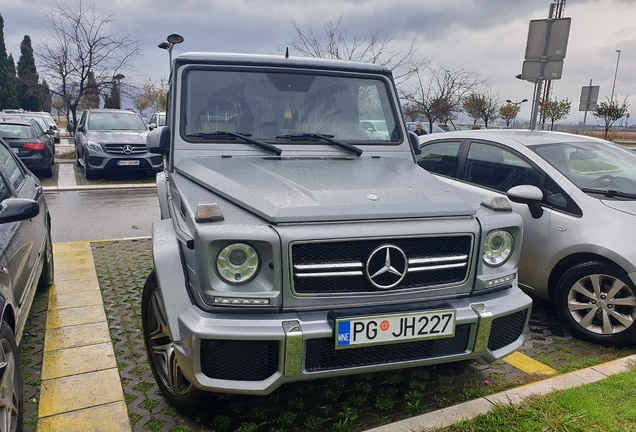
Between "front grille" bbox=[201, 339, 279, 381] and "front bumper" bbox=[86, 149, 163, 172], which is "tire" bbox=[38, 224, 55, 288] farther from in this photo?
"front bumper" bbox=[86, 149, 163, 172]

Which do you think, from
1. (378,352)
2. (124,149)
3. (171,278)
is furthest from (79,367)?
(124,149)

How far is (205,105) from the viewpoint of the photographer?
3.69m

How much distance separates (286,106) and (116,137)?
1017 centimetres

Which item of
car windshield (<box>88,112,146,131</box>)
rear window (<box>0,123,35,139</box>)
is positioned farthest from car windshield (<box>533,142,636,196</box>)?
rear window (<box>0,123,35,139</box>)

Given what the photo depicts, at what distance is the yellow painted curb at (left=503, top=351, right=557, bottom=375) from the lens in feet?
11.9

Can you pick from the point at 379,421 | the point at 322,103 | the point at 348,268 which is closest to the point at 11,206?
the point at 348,268

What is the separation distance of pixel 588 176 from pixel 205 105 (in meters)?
3.42

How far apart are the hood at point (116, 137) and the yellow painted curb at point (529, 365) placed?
11.1 meters

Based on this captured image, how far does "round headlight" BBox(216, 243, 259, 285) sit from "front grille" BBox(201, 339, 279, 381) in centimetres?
30

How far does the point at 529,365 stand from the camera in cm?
373

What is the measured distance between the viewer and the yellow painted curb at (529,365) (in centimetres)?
363

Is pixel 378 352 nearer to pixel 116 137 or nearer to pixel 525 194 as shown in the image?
pixel 525 194

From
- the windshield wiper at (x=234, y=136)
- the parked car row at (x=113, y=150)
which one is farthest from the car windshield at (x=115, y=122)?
the windshield wiper at (x=234, y=136)

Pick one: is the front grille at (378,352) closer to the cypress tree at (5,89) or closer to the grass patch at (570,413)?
the grass patch at (570,413)
